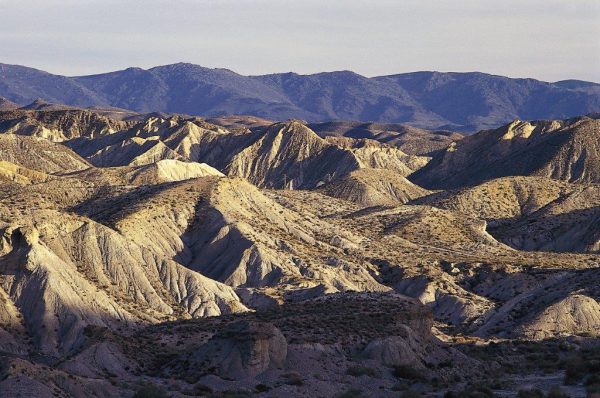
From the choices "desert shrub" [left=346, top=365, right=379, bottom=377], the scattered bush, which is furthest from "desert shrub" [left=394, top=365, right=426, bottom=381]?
the scattered bush

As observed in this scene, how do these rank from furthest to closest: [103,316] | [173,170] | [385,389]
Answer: [173,170], [103,316], [385,389]

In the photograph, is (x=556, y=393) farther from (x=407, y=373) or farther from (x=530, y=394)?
(x=407, y=373)

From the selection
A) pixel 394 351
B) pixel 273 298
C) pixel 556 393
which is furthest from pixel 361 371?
pixel 273 298

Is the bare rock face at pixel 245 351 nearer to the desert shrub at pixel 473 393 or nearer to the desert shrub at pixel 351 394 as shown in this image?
the desert shrub at pixel 351 394

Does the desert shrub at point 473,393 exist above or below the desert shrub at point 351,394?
below

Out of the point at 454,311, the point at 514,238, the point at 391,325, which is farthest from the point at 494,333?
the point at 514,238

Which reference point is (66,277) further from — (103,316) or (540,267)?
(540,267)

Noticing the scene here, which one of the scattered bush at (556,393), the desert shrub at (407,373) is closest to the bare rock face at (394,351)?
the desert shrub at (407,373)
